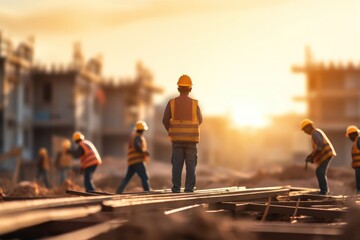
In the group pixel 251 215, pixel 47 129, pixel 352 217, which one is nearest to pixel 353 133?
pixel 251 215

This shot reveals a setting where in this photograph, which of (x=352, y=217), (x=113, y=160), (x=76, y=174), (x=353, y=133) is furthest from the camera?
(x=113, y=160)

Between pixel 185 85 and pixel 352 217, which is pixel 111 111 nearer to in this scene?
pixel 185 85

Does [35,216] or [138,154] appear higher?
[138,154]

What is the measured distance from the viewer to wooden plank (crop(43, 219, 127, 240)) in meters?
6.16

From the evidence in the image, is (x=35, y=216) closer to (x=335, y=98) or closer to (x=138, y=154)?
(x=138, y=154)

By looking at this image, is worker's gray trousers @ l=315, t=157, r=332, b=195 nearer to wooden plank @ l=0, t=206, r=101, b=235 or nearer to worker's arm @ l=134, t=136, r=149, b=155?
worker's arm @ l=134, t=136, r=149, b=155

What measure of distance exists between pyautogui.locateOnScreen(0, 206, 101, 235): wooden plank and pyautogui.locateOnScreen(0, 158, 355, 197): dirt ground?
24.7ft

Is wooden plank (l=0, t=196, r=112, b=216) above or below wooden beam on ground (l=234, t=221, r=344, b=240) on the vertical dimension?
above

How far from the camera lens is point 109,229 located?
21.3 ft

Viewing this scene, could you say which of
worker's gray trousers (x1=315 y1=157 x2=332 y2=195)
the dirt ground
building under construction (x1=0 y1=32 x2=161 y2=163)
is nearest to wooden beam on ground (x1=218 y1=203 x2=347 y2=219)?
worker's gray trousers (x1=315 y1=157 x2=332 y2=195)

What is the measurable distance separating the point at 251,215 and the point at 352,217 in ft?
11.1

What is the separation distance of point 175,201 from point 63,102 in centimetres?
4321

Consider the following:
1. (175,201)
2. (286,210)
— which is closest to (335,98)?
(286,210)

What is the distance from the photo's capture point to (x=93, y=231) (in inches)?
252
